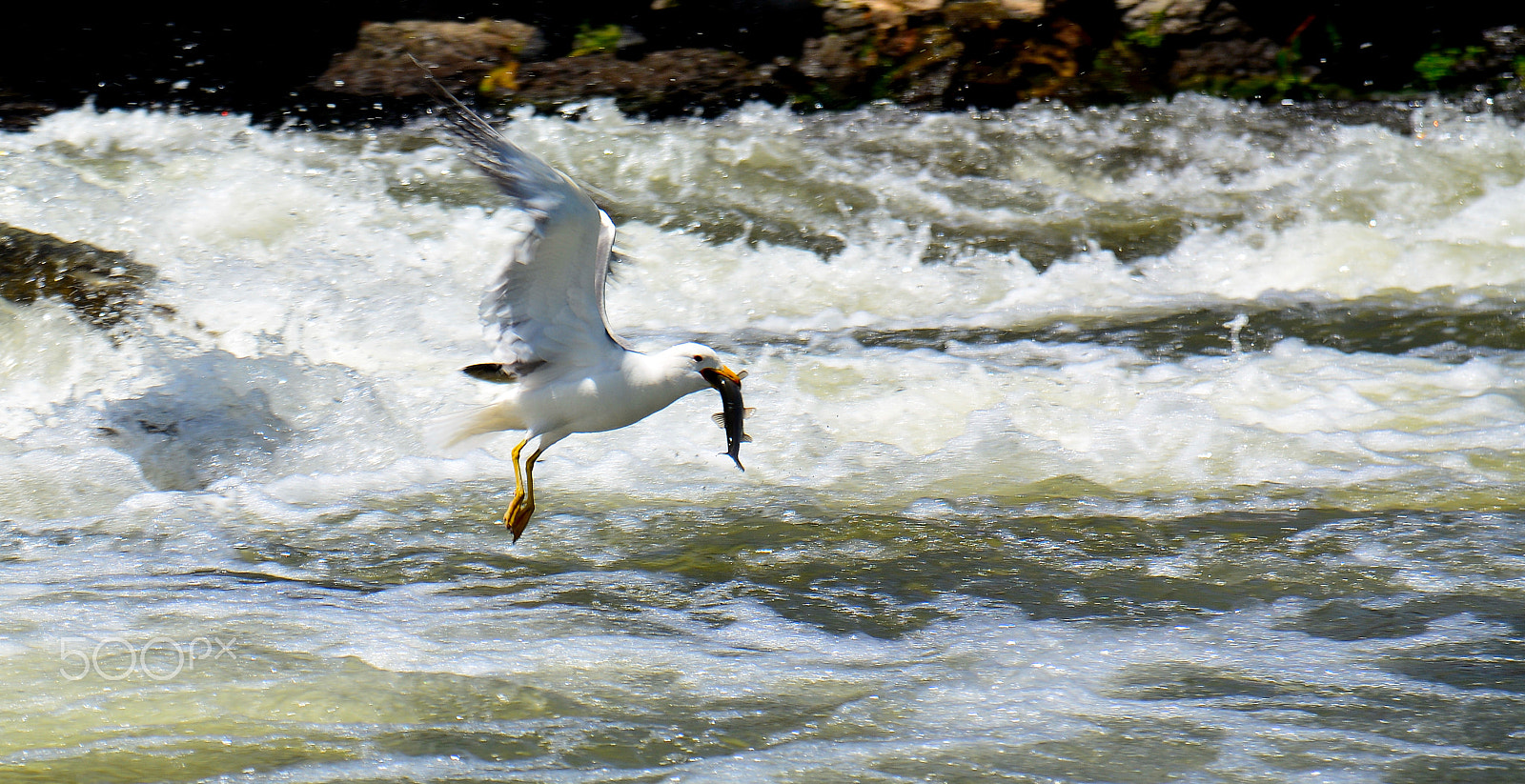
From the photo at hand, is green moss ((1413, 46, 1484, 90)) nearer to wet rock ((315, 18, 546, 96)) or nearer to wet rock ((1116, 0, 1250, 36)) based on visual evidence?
wet rock ((1116, 0, 1250, 36))

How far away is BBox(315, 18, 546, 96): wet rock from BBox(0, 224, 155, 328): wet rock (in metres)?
2.69

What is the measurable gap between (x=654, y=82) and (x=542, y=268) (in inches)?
216

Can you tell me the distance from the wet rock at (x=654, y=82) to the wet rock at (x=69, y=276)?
3090 millimetres

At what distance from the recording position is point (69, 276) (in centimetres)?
603

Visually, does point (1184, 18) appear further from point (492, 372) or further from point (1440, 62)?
point (492, 372)

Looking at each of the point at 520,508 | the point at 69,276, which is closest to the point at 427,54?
the point at 69,276

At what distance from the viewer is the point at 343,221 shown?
7453mm

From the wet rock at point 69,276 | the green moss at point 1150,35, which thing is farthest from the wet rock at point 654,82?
the wet rock at point 69,276

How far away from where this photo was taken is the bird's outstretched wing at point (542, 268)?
3312 millimetres

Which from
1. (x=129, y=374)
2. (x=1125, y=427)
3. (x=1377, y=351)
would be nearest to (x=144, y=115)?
(x=129, y=374)

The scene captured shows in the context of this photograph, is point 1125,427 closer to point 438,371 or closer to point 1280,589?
point 1280,589

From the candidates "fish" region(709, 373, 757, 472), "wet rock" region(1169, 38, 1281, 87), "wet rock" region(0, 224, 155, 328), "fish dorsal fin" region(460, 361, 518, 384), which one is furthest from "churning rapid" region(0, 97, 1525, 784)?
"fish dorsal fin" region(460, 361, 518, 384)

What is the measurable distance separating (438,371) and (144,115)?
4.03m

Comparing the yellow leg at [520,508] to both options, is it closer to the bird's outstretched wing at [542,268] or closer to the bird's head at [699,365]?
the bird's outstretched wing at [542,268]
